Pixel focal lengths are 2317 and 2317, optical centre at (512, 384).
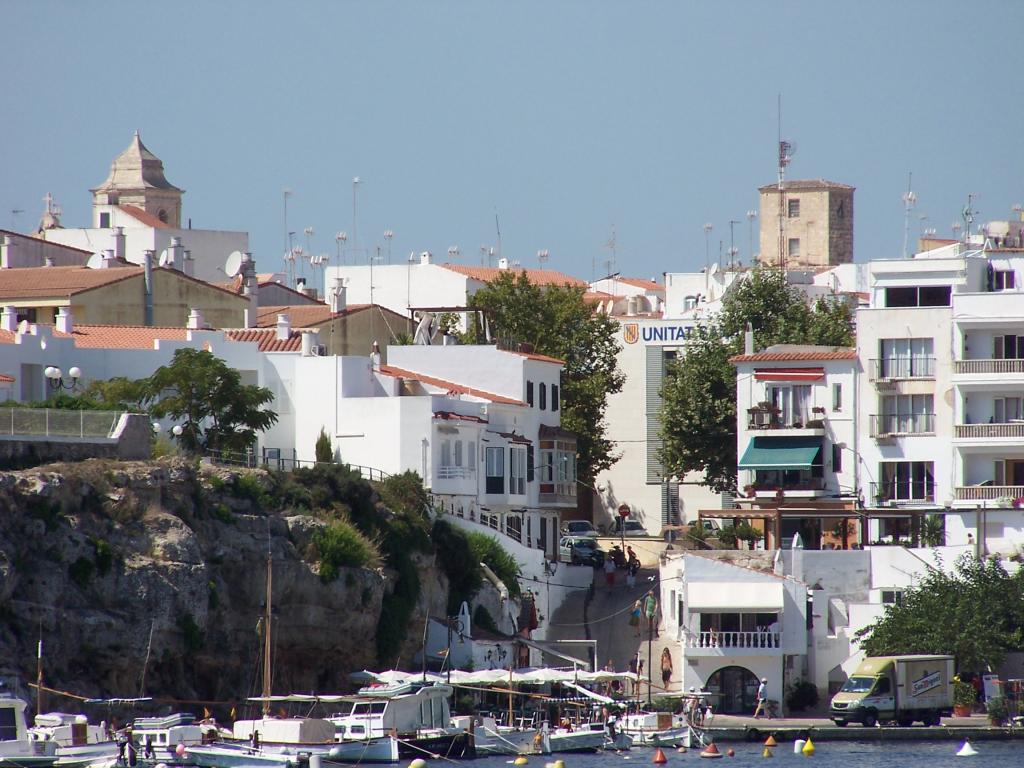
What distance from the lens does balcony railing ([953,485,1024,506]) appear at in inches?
3162

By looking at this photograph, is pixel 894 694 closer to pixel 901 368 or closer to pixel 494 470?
pixel 901 368

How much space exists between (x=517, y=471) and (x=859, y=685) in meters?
21.8

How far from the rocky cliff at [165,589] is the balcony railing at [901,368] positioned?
66.6 feet

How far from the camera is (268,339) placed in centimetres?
8962

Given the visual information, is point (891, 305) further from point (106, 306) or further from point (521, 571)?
point (106, 306)

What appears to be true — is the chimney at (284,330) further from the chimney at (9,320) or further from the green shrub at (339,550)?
the green shrub at (339,550)

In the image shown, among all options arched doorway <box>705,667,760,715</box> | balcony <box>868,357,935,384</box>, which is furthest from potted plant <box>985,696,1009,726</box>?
balcony <box>868,357,935,384</box>

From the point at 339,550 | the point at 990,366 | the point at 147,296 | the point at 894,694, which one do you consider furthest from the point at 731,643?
the point at 147,296

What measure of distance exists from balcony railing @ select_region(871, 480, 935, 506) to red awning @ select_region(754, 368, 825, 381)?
4664 mm

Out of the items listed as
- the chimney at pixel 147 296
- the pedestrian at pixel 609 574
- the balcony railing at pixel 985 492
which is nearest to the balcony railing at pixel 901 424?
the balcony railing at pixel 985 492

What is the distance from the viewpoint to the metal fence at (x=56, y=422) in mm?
67562

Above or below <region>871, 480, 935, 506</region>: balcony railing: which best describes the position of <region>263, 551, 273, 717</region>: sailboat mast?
below

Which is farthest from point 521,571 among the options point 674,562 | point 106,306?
point 106,306

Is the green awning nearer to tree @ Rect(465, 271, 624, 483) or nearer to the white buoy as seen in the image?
tree @ Rect(465, 271, 624, 483)
